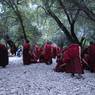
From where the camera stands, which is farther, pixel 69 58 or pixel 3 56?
pixel 3 56

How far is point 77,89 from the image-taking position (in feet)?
43.8

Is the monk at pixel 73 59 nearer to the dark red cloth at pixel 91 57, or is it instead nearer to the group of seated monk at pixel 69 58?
the group of seated monk at pixel 69 58

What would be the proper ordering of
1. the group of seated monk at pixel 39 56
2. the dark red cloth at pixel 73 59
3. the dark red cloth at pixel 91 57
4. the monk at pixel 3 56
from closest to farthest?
the dark red cloth at pixel 73 59
the dark red cloth at pixel 91 57
the monk at pixel 3 56
the group of seated monk at pixel 39 56

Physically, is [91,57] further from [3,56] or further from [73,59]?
[3,56]

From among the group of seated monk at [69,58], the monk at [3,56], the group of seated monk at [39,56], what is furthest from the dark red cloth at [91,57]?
the monk at [3,56]

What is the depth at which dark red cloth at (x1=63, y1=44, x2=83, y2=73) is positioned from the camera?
17.3 m

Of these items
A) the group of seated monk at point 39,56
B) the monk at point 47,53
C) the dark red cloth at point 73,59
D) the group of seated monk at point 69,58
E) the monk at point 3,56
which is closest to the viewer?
the dark red cloth at point 73,59

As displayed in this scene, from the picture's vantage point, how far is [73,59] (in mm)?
17625

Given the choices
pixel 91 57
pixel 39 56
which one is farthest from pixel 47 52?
pixel 91 57

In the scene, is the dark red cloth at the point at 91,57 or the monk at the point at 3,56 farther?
the monk at the point at 3,56

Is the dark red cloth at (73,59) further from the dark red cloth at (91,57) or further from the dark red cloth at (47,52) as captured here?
the dark red cloth at (47,52)

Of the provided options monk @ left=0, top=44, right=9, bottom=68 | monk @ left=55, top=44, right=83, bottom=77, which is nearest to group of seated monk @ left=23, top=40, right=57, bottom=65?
monk @ left=0, top=44, right=9, bottom=68

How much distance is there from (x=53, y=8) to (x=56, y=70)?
7.83 meters

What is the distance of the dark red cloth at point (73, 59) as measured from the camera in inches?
682
